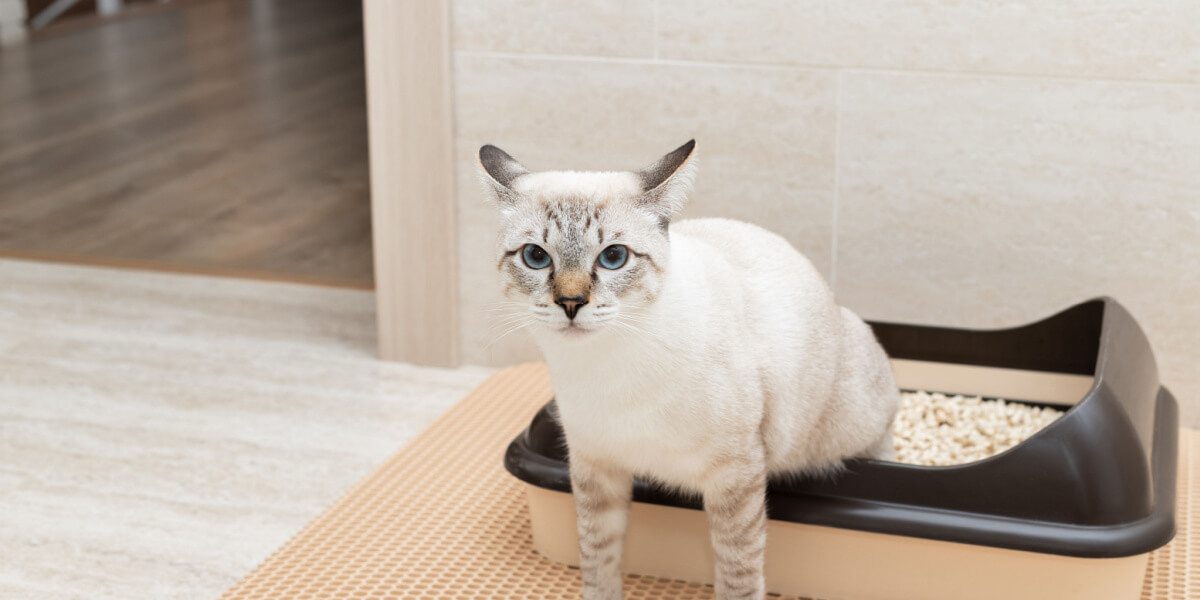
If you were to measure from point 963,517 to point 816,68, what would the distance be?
0.92 metres

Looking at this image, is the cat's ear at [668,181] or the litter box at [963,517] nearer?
the cat's ear at [668,181]

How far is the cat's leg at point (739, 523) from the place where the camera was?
1.42m

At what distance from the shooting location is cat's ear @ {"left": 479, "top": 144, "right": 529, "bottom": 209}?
131cm

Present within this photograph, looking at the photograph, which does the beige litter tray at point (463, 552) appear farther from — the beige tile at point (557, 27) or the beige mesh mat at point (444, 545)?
the beige tile at point (557, 27)

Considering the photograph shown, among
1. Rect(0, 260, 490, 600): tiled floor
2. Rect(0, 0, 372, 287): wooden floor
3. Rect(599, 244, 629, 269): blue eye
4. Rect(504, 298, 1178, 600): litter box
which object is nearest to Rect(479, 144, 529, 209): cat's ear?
Rect(599, 244, 629, 269): blue eye

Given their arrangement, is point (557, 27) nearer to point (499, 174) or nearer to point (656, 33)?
point (656, 33)

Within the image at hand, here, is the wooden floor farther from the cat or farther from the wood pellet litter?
the cat

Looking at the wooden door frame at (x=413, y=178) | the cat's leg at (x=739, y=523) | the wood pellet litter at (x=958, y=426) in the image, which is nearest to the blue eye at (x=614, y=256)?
the cat's leg at (x=739, y=523)

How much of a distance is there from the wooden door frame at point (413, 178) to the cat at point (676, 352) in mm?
861

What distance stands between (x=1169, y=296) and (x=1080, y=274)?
15 cm

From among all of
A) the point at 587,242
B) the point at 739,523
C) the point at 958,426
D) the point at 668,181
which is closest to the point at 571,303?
the point at 587,242

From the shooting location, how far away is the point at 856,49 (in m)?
2.08

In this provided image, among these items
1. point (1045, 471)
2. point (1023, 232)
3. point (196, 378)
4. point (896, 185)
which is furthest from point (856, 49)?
point (196, 378)

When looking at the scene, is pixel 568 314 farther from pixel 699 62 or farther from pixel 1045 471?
pixel 699 62
